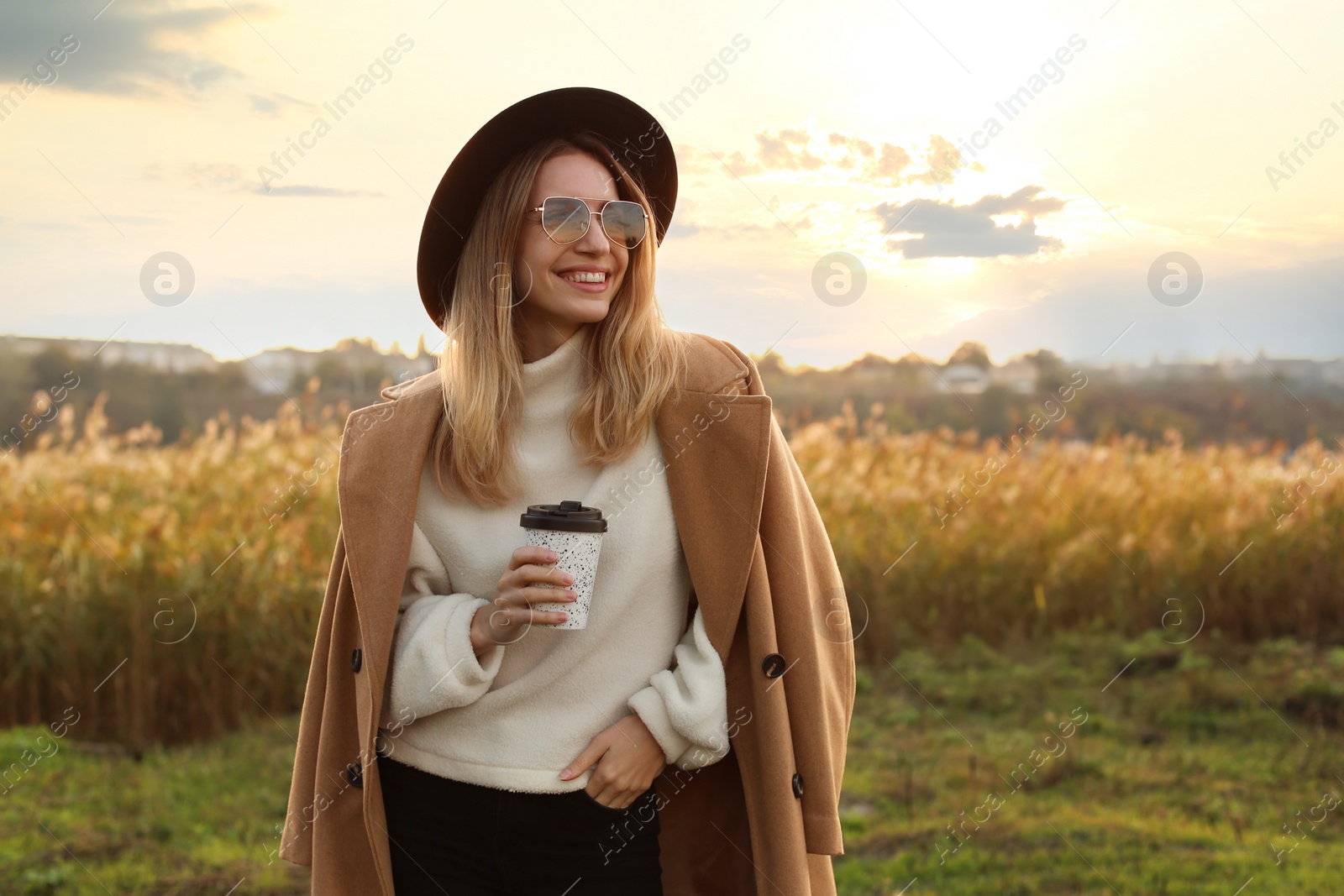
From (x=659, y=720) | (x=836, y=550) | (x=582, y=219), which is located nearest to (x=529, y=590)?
(x=659, y=720)

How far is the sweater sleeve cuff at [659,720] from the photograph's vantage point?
2115mm

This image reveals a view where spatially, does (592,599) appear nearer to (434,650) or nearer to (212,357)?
(434,650)

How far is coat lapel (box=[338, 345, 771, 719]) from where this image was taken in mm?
2170

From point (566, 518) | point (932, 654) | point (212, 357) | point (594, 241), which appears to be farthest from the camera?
point (212, 357)

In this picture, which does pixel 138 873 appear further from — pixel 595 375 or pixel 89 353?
pixel 89 353

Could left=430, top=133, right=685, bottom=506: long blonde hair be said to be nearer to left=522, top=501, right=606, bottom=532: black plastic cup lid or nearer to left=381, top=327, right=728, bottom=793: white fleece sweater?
left=381, top=327, right=728, bottom=793: white fleece sweater

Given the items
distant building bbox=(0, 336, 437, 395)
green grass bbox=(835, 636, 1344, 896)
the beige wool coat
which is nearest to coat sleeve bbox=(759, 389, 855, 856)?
the beige wool coat

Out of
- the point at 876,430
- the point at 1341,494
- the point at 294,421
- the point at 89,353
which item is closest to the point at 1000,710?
the point at 876,430

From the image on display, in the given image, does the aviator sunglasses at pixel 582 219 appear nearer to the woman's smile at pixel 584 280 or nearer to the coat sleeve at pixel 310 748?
the woman's smile at pixel 584 280

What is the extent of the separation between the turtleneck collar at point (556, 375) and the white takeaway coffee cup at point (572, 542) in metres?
0.41

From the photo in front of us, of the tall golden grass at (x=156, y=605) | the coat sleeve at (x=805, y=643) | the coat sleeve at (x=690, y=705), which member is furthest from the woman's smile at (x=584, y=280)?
the tall golden grass at (x=156, y=605)

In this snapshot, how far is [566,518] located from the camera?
192 centimetres

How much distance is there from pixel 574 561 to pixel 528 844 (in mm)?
613

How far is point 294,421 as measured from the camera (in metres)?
7.40
